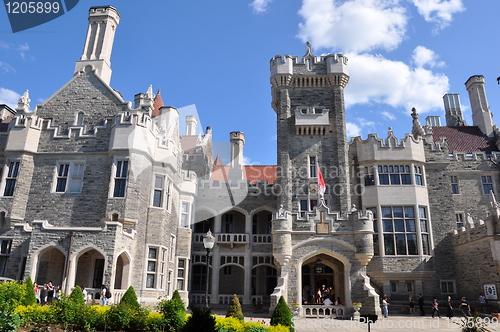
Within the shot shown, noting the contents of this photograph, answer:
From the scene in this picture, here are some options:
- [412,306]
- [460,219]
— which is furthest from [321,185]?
[460,219]

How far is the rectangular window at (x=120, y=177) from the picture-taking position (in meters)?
21.5

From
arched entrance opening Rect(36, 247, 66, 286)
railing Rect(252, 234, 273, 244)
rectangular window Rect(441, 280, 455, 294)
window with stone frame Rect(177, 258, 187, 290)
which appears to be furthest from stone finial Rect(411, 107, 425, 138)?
arched entrance opening Rect(36, 247, 66, 286)

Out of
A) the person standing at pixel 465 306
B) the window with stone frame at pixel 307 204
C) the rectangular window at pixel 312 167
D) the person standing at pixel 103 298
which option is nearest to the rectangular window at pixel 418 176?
the rectangular window at pixel 312 167

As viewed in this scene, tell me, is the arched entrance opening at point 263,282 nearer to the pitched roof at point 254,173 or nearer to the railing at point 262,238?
the railing at point 262,238

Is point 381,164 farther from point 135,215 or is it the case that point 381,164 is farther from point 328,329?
point 135,215

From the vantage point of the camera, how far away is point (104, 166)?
22.4 metres

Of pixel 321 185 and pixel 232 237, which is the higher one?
pixel 321 185

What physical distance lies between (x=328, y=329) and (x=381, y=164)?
14.4m

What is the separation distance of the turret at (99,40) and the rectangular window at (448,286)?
88.0 feet

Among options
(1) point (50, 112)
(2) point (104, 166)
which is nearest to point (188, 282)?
(2) point (104, 166)

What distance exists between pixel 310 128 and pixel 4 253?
20.7m

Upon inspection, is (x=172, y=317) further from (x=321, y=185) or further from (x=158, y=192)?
(x=321, y=185)

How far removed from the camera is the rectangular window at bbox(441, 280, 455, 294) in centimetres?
2509

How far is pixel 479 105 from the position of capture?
1345 inches
